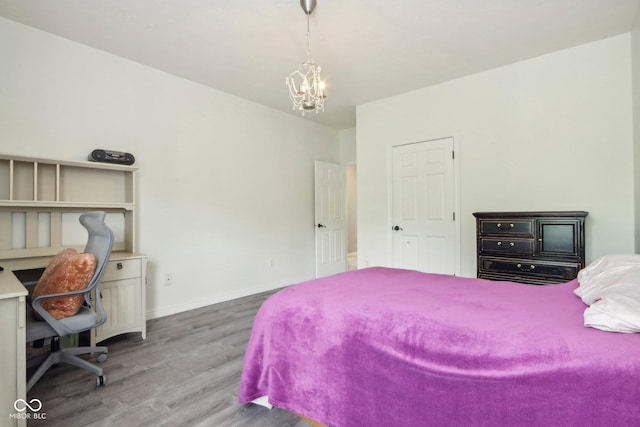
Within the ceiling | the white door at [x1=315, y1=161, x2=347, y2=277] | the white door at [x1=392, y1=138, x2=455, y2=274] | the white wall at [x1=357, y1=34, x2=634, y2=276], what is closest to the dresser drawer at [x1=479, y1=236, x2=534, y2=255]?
the white wall at [x1=357, y1=34, x2=634, y2=276]

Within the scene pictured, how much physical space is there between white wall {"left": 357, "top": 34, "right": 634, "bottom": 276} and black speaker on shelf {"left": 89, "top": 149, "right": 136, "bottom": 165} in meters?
3.13

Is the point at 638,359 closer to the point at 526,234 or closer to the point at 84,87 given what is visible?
the point at 526,234

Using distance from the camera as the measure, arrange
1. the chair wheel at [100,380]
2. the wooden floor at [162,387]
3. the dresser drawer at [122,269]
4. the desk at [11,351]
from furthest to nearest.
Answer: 1. the dresser drawer at [122,269]
2. the chair wheel at [100,380]
3. the wooden floor at [162,387]
4. the desk at [11,351]

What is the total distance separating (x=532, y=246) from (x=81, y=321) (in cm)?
353

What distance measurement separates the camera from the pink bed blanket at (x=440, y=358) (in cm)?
103

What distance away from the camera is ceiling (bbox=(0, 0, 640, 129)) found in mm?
2469

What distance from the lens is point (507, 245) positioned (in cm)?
302

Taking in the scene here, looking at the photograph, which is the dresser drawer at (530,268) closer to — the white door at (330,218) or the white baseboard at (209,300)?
the white door at (330,218)

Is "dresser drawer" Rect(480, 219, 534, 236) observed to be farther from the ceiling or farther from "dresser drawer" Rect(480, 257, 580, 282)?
the ceiling

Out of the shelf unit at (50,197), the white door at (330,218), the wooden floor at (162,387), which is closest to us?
the wooden floor at (162,387)

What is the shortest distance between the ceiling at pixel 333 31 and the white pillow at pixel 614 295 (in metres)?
2.08

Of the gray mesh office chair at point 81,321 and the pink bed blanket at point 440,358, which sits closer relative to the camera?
the pink bed blanket at point 440,358

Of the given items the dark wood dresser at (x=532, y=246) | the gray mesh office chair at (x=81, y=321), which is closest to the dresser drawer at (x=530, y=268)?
the dark wood dresser at (x=532, y=246)

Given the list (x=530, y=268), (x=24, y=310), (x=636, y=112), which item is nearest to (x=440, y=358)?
(x=24, y=310)
